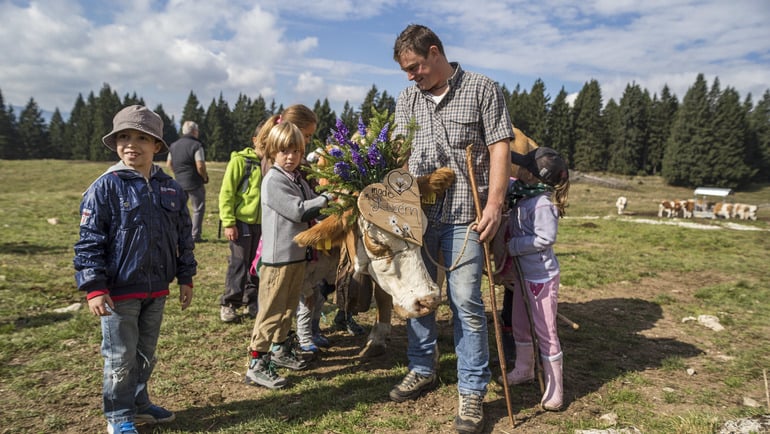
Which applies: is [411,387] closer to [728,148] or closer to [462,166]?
[462,166]

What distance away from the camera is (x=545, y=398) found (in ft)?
11.8

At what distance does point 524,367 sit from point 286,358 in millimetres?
2291

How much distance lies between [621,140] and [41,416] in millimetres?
67980

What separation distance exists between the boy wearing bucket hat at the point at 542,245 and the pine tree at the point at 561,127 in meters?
64.7

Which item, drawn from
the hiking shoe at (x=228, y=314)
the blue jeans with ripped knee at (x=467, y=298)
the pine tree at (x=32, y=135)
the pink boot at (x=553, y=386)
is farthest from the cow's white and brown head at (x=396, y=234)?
the pine tree at (x=32, y=135)

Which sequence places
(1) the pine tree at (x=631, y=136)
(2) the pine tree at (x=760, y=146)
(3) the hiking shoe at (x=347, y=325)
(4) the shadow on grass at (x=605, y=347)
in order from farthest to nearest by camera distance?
(1) the pine tree at (x=631, y=136) < (2) the pine tree at (x=760, y=146) < (3) the hiking shoe at (x=347, y=325) < (4) the shadow on grass at (x=605, y=347)

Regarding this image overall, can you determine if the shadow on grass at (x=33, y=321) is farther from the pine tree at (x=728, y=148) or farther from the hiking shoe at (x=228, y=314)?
the pine tree at (x=728, y=148)

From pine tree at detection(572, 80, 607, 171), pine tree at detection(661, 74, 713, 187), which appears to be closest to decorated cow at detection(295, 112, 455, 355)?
pine tree at detection(661, 74, 713, 187)

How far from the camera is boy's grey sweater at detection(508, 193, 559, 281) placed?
11.6ft

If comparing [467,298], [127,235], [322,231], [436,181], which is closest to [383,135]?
[436,181]

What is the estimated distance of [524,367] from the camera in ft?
13.3

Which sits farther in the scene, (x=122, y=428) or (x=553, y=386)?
(x=553, y=386)

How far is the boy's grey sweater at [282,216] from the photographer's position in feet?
11.6

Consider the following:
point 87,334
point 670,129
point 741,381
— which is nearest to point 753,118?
point 670,129
